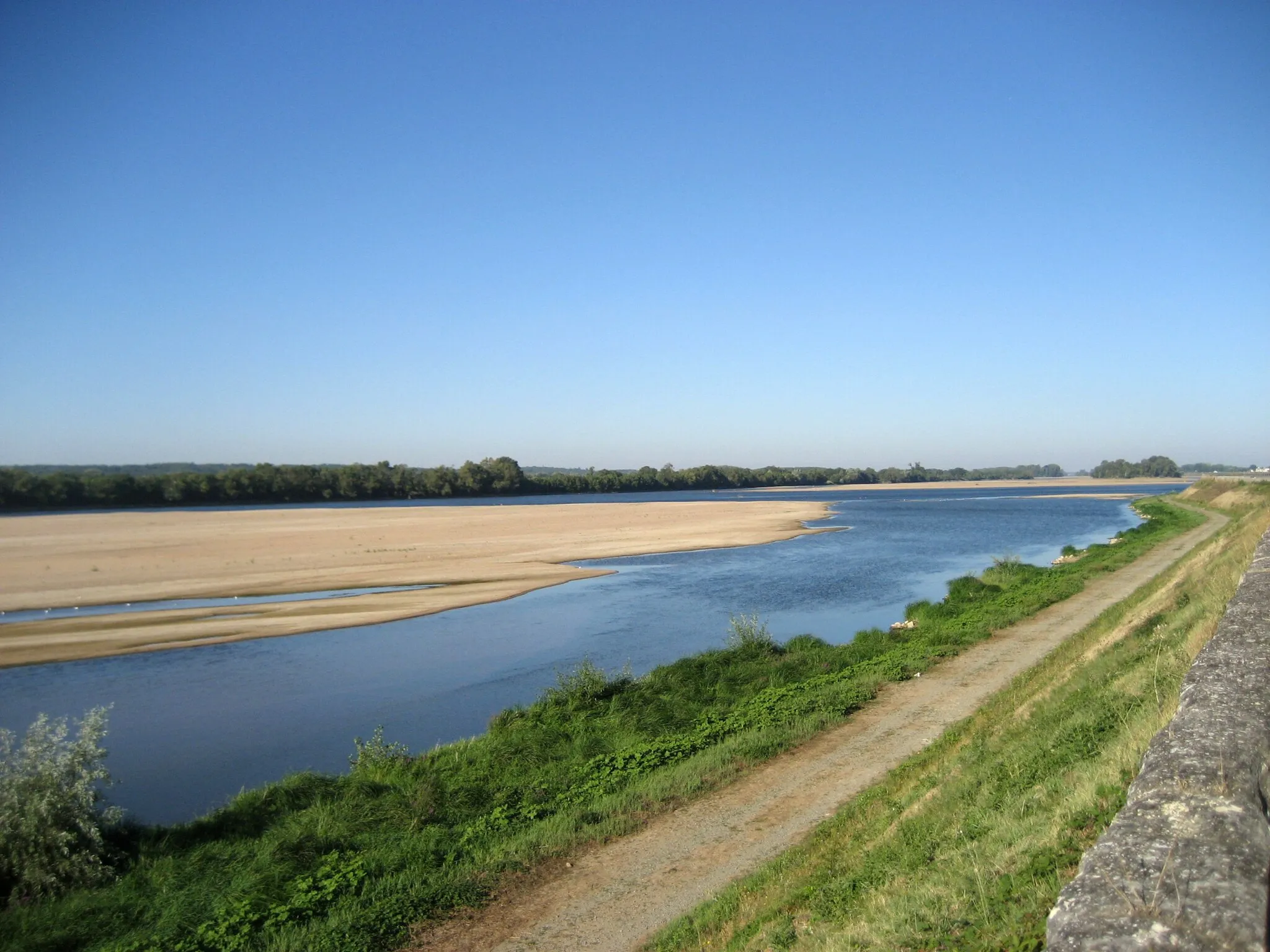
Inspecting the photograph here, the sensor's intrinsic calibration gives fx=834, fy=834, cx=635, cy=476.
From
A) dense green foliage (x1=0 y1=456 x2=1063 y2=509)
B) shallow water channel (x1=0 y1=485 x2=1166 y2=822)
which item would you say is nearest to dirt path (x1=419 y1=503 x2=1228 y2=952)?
shallow water channel (x1=0 y1=485 x2=1166 y2=822)

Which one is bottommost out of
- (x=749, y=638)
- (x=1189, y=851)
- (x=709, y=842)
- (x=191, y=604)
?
(x=191, y=604)

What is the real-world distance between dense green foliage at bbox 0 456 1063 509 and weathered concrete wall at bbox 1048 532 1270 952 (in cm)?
10598

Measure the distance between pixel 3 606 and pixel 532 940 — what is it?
29.2 m

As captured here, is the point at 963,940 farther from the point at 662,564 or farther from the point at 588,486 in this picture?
the point at 588,486

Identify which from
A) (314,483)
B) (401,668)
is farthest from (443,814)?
(314,483)

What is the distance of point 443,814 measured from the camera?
10266mm

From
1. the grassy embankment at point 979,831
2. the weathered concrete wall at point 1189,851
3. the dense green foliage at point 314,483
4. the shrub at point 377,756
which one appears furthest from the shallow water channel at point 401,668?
the dense green foliage at point 314,483

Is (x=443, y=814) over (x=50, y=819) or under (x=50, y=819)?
under

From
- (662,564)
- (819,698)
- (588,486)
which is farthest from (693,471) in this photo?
(819,698)

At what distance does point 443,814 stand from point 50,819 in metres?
4.13

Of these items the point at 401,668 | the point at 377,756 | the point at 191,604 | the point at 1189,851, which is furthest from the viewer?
the point at 191,604

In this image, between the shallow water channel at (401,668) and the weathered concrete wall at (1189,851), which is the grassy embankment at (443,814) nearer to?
the shallow water channel at (401,668)

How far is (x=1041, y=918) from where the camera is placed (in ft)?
14.2

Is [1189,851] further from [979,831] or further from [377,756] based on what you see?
[377,756]
